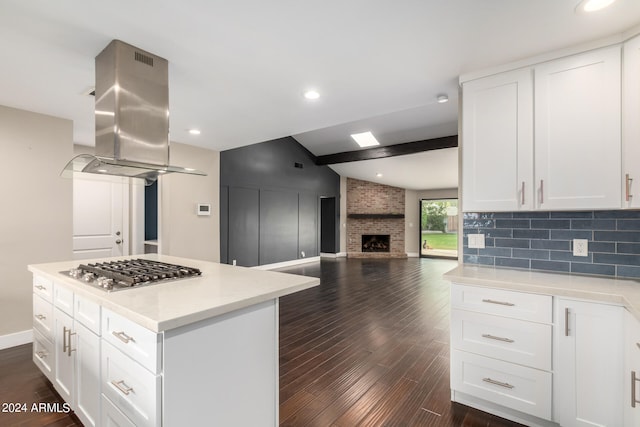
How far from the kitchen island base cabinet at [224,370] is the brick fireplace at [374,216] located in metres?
8.67

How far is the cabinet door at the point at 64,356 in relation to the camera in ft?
6.01

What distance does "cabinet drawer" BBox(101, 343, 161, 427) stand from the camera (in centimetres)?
117

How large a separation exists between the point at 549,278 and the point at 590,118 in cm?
104

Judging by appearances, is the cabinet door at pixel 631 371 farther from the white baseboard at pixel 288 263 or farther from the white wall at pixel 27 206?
the white baseboard at pixel 288 263

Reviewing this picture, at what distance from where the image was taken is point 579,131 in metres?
1.90

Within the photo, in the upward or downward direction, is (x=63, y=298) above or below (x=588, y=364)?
above

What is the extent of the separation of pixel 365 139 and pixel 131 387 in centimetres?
673

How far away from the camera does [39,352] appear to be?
7.65 ft

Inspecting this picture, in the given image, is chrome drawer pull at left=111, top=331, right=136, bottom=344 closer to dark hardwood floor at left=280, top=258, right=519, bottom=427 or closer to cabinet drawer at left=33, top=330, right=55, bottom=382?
dark hardwood floor at left=280, top=258, right=519, bottom=427

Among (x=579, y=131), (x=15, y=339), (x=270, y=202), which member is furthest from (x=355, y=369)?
(x=270, y=202)

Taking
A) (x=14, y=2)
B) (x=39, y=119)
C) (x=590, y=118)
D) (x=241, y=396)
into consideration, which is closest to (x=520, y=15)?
(x=590, y=118)

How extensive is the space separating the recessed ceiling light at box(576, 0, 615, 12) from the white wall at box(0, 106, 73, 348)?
4671 mm

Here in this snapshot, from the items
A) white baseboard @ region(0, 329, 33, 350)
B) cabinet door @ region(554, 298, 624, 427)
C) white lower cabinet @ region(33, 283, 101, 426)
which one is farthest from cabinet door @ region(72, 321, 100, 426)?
cabinet door @ region(554, 298, 624, 427)

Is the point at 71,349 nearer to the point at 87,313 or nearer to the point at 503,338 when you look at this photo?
the point at 87,313
